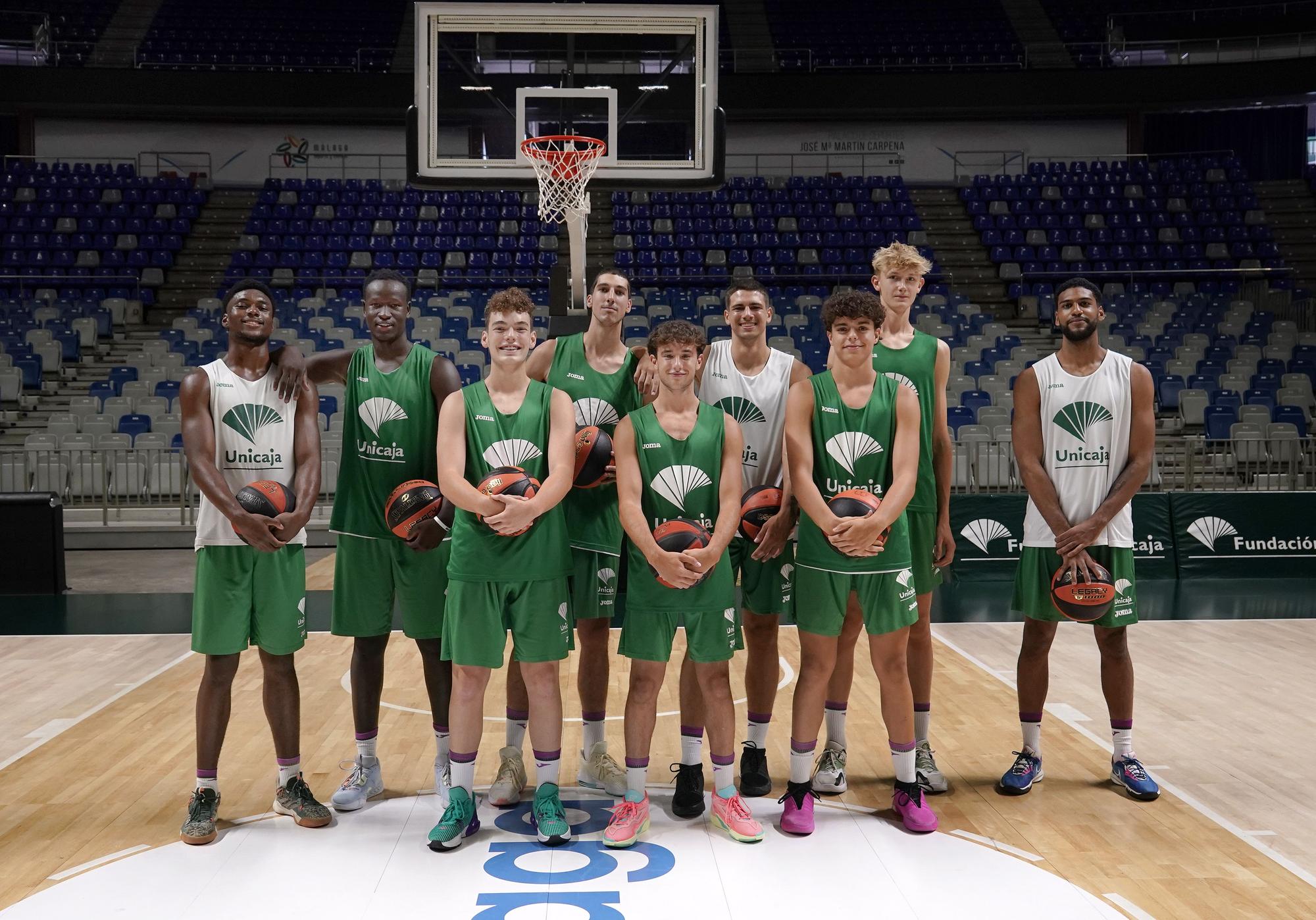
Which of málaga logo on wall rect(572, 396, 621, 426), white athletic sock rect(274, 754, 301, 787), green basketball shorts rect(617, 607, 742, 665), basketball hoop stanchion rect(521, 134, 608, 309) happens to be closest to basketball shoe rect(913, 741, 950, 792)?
green basketball shorts rect(617, 607, 742, 665)

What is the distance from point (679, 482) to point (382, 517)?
1.26 meters

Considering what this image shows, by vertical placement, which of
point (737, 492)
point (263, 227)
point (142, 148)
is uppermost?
point (142, 148)

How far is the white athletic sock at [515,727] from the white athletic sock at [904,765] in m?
1.54

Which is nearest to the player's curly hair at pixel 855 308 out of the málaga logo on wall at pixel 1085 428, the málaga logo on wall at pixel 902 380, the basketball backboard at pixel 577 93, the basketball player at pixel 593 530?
the málaga logo on wall at pixel 902 380

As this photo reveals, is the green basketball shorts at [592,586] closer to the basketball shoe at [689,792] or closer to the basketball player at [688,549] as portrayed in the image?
→ the basketball player at [688,549]

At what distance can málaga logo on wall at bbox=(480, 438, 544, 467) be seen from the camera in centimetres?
404

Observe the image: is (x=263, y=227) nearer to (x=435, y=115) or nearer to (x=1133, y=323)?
(x=435, y=115)

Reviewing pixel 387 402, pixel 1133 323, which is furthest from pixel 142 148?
pixel 387 402

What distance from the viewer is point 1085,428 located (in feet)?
15.0

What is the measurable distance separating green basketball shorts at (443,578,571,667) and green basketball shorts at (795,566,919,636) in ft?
3.04

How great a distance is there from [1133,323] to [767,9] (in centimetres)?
1162

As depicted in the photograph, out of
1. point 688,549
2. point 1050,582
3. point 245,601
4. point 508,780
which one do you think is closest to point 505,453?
point 688,549

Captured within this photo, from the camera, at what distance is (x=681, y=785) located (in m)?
4.30

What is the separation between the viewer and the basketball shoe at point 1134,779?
174 inches
